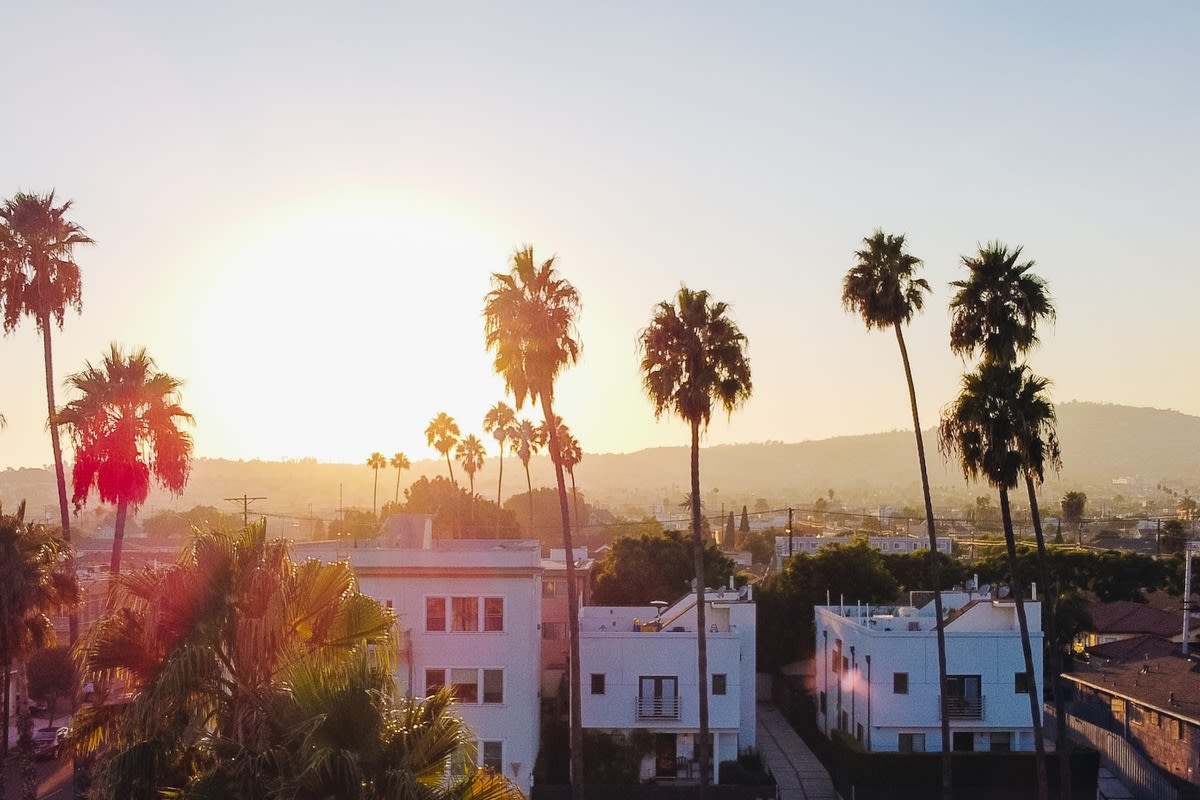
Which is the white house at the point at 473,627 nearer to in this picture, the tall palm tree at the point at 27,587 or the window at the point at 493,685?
the window at the point at 493,685

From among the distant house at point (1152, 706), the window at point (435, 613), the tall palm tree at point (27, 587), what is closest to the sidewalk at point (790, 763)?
the distant house at point (1152, 706)

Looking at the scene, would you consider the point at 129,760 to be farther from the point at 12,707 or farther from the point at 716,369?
the point at 12,707

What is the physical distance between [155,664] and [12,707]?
50256mm

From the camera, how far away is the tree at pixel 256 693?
1145 centimetres

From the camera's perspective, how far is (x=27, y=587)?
26.8 m

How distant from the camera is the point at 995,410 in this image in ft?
115

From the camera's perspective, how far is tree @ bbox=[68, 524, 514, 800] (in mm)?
11445

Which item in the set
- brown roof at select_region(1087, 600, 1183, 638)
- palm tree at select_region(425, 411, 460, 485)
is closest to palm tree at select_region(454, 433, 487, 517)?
palm tree at select_region(425, 411, 460, 485)

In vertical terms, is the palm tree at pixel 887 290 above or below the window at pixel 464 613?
above

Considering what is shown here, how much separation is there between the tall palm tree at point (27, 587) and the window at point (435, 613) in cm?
1116

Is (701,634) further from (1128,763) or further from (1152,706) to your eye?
(1128,763)

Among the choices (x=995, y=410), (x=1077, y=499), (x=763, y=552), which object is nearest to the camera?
(x=995, y=410)

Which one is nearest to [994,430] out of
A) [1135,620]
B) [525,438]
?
[1135,620]

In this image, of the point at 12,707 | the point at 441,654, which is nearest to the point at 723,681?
the point at 441,654
